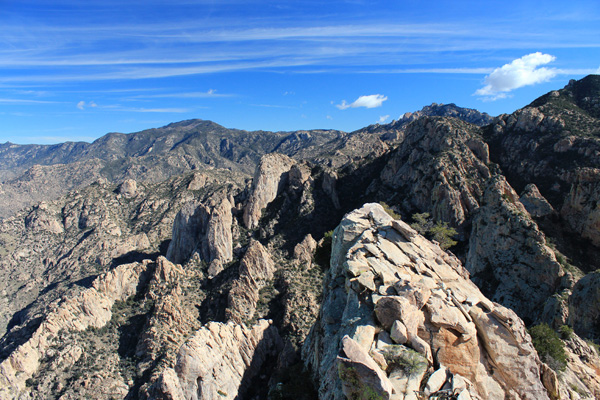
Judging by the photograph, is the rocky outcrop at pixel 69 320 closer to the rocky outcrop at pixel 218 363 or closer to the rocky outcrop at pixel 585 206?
the rocky outcrop at pixel 218 363

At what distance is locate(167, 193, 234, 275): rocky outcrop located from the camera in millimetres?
99812

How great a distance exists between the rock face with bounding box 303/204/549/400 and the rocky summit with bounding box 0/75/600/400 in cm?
12

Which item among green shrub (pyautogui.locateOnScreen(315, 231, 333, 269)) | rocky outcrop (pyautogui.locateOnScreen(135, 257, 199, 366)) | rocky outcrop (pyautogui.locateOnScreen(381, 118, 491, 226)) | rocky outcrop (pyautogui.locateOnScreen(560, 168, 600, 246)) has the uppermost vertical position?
rocky outcrop (pyautogui.locateOnScreen(381, 118, 491, 226))

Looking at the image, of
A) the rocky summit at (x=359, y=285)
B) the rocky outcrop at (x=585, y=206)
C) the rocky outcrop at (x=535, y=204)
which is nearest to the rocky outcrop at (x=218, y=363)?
the rocky summit at (x=359, y=285)

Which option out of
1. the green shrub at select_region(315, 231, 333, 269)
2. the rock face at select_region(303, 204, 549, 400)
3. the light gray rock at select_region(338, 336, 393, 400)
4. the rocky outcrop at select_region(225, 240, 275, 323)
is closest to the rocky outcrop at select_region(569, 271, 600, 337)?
the rock face at select_region(303, 204, 549, 400)

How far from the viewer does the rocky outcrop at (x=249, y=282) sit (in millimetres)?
75312

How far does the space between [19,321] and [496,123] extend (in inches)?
7472

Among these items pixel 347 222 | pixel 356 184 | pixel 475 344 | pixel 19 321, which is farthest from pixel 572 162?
pixel 19 321

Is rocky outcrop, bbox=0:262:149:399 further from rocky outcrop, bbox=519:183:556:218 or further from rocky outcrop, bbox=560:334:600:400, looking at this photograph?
rocky outcrop, bbox=519:183:556:218

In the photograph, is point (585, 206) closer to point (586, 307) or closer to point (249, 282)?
point (586, 307)

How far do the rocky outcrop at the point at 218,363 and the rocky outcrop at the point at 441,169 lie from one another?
56.2 m

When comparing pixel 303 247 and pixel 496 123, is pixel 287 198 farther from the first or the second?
pixel 496 123

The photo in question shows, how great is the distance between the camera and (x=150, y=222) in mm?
167875

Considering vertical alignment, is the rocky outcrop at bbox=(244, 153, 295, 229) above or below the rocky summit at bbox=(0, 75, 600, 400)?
above
